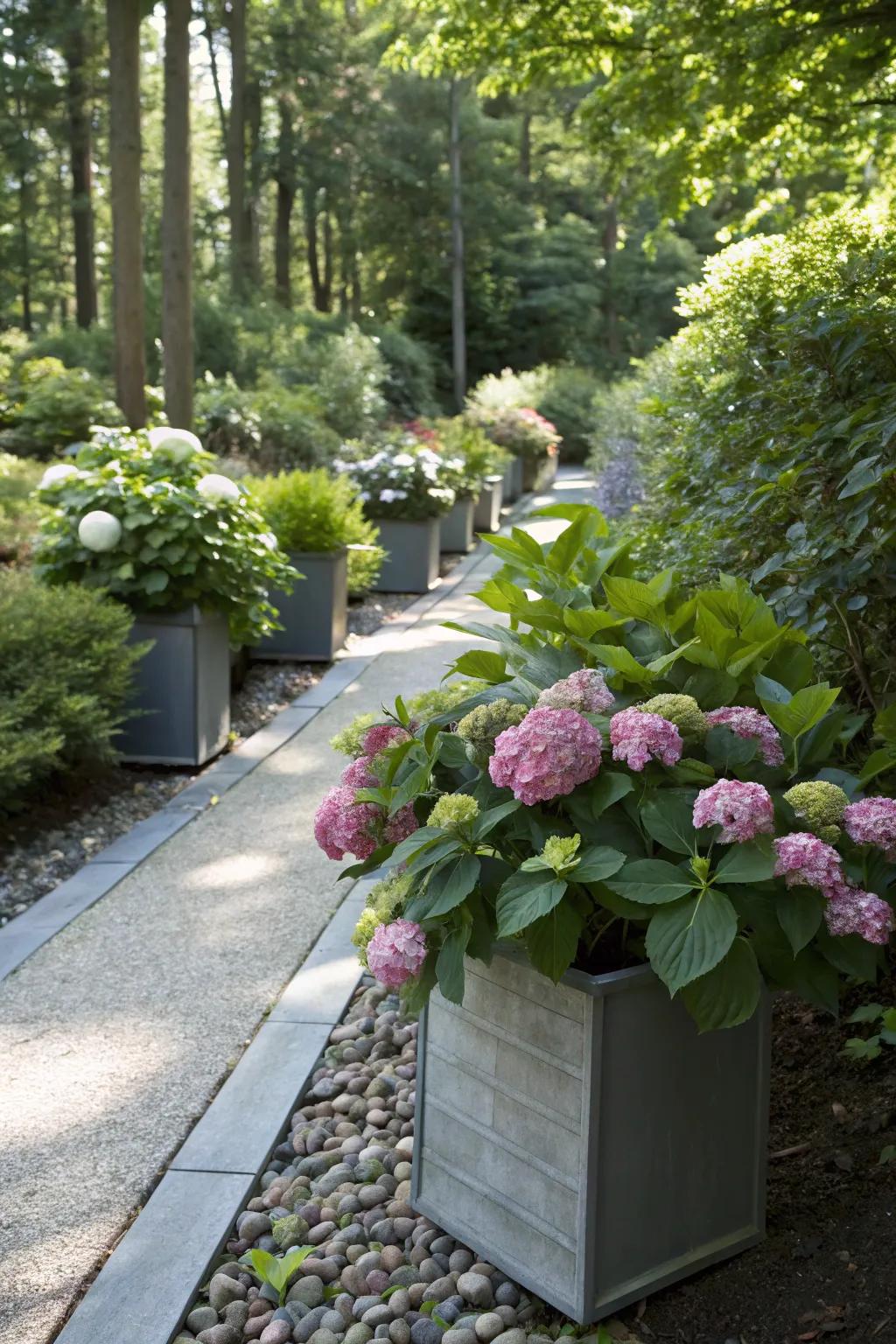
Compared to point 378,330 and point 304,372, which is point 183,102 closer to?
point 304,372

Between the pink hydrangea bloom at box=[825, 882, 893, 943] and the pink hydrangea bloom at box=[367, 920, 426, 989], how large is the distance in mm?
614

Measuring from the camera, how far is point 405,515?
960 centimetres

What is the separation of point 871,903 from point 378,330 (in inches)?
917

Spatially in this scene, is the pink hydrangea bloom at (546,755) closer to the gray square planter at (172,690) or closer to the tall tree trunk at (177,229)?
the gray square planter at (172,690)

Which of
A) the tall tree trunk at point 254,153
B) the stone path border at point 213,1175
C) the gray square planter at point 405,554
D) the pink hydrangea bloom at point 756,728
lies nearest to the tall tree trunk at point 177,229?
the gray square planter at point 405,554

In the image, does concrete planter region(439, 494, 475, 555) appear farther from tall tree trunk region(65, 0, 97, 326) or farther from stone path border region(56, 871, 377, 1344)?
tall tree trunk region(65, 0, 97, 326)

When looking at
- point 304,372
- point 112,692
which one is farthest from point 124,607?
point 304,372

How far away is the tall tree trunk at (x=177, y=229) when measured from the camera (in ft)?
34.1

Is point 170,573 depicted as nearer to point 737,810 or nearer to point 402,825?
point 402,825

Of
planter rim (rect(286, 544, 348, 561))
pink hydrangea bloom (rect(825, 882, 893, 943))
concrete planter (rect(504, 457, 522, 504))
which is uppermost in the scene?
concrete planter (rect(504, 457, 522, 504))

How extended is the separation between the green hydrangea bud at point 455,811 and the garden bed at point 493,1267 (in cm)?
58

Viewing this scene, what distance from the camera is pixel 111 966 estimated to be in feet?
11.3

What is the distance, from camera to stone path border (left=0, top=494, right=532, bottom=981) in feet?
12.2

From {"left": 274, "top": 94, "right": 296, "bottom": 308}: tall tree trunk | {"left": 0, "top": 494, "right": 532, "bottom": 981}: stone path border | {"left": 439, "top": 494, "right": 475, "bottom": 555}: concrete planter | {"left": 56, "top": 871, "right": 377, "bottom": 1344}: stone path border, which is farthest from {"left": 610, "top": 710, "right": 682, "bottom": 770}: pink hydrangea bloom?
{"left": 274, "top": 94, "right": 296, "bottom": 308}: tall tree trunk
